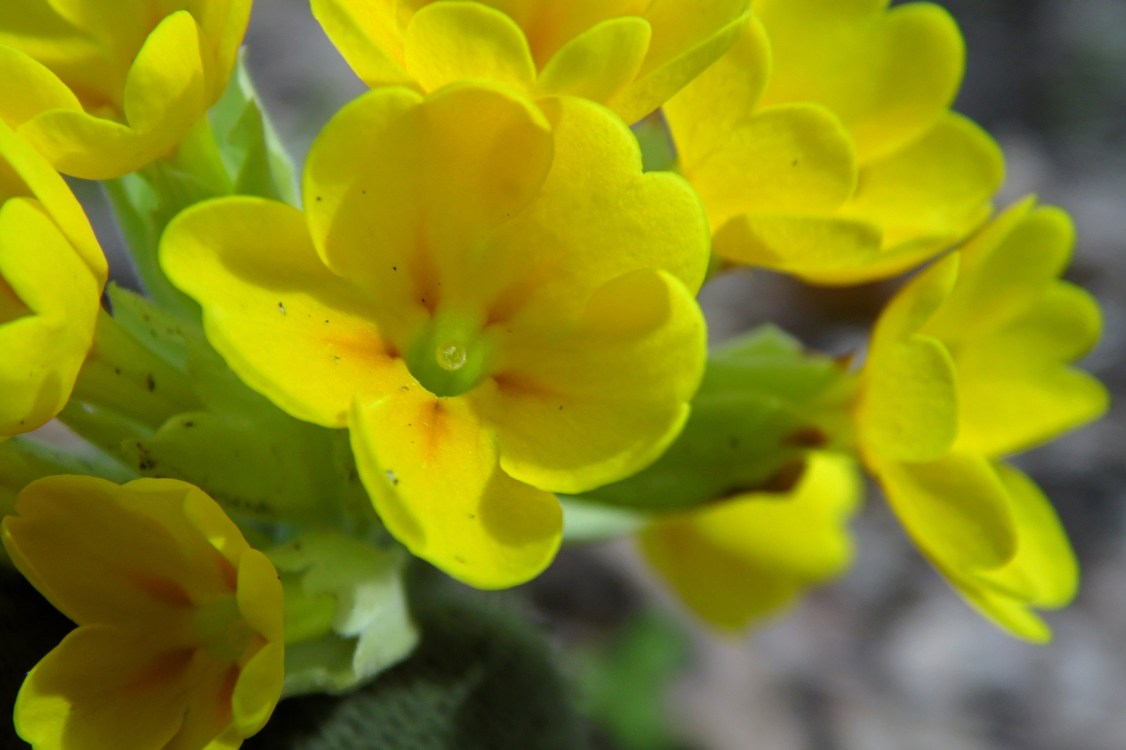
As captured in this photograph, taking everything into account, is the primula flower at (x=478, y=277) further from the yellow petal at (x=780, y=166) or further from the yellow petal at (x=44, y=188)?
the yellow petal at (x=780, y=166)

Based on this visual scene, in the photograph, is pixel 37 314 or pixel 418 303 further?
pixel 418 303

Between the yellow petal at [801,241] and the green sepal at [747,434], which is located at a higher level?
the yellow petal at [801,241]

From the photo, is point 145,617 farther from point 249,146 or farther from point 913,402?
point 913,402

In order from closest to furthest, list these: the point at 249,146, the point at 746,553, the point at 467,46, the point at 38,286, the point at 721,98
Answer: the point at 38,286 → the point at 467,46 → the point at 721,98 → the point at 249,146 → the point at 746,553

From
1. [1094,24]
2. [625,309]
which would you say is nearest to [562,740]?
[625,309]

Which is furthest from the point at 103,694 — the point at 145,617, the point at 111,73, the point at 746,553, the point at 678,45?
the point at 746,553

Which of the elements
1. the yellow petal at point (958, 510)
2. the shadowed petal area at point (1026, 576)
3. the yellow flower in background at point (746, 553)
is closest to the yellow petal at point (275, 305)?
the yellow petal at point (958, 510)

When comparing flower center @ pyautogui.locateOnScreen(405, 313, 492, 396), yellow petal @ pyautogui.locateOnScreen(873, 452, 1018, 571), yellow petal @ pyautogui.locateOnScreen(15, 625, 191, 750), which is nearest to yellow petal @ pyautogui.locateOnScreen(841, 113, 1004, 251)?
yellow petal @ pyautogui.locateOnScreen(873, 452, 1018, 571)
